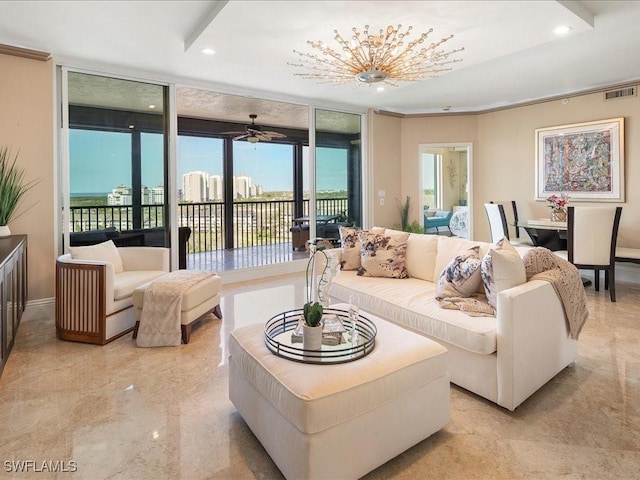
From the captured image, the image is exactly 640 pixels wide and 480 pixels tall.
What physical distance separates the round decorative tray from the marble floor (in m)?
0.39

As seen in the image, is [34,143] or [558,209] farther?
[558,209]

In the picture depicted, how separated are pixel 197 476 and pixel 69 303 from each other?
2.20 meters

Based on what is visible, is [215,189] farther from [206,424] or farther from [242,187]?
[206,424]

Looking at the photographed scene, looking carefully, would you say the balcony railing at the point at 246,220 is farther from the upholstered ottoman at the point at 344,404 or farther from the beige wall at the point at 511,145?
the upholstered ottoman at the point at 344,404

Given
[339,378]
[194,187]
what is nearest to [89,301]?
[339,378]

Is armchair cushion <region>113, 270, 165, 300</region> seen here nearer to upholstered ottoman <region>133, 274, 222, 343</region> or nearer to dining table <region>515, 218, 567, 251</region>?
upholstered ottoman <region>133, 274, 222, 343</region>

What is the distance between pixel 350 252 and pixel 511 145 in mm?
4112

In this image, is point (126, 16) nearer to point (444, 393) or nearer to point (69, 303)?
point (69, 303)

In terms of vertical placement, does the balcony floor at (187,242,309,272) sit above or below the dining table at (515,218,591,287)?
below

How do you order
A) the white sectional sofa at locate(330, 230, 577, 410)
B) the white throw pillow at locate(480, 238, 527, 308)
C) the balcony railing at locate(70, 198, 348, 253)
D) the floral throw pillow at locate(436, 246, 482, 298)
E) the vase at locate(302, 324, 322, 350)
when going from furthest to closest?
the balcony railing at locate(70, 198, 348, 253), the floral throw pillow at locate(436, 246, 482, 298), the white throw pillow at locate(480, 238, 527, 308), the white sectional sofa at locate(330, 230, 577, 410), the vase at locate(302, 324, 322, 350)

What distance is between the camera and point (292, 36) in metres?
3.30

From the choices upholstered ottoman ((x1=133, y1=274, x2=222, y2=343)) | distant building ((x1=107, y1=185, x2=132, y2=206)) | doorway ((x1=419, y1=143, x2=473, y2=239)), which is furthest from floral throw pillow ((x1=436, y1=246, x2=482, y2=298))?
doorway ((x1=419, y1=143, x2=473, y2=239))

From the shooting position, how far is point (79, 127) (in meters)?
4.16

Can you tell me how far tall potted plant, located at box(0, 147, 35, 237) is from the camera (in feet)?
11.4
